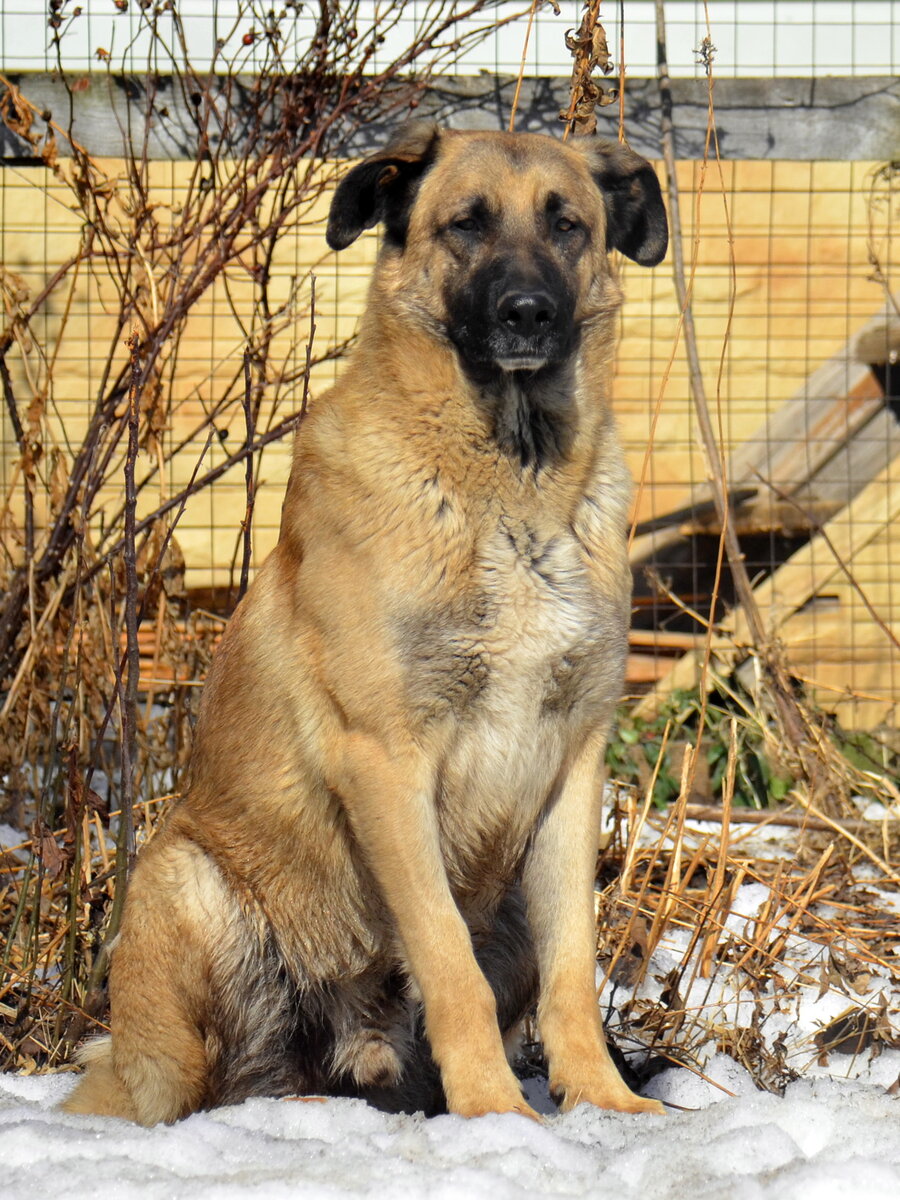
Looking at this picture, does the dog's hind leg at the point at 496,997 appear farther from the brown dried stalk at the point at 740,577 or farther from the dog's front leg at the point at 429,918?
the brown dried stalk at the point at 740,577

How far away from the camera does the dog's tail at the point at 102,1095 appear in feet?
8.35

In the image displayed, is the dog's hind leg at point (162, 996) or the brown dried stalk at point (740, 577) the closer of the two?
the dog's hind leg at point (162, 996)

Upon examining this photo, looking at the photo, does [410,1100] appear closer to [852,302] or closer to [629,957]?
[629,957]

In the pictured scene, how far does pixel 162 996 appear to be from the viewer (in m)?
2.58

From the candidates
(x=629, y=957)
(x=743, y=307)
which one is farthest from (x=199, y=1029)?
(x=743, y=307)

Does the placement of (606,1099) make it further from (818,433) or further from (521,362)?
(818,433)

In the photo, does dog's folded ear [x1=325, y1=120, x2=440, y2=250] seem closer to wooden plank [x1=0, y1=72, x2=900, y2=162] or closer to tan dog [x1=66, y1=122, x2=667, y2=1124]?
tan dog [x1=66, y1=122, x2=667, y2=1124]

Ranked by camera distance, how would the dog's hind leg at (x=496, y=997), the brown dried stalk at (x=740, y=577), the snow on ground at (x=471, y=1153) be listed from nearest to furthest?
the snow on ground at (x=471, y=1153) → the dog's hind leg at (x=496, y=997) → the brown dried stalk at (x=740, y=577)

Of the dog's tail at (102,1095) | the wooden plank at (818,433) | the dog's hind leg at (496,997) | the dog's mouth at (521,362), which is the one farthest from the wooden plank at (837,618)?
the dog's tail at (102,1095)

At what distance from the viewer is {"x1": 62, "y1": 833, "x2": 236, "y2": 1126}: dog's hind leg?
2547mm

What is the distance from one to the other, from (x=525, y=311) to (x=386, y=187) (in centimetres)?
A: 54

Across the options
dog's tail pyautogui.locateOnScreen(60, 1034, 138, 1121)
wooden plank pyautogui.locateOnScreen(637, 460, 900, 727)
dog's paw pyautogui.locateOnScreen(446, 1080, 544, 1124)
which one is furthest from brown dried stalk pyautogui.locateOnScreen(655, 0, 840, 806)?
dog's tail pyautogui.locateOnScreen(60, 1034, 138, 1121)

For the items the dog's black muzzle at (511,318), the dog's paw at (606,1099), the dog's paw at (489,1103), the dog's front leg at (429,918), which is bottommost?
the dog's paw at (606,1099)

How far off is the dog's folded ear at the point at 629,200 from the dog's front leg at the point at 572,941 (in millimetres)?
1194
